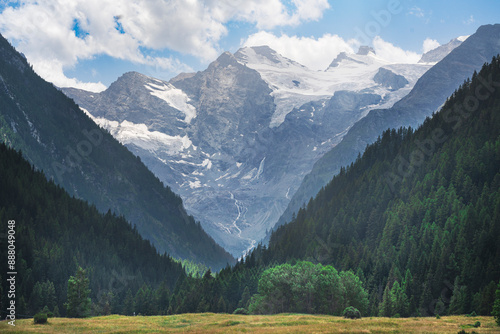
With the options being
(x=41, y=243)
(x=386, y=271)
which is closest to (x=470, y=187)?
(x=386, y=271)

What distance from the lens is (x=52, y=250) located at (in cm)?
14800

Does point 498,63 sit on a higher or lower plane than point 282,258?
higher

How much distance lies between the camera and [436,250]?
125 metres

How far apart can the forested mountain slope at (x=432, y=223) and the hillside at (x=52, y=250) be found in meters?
60.9

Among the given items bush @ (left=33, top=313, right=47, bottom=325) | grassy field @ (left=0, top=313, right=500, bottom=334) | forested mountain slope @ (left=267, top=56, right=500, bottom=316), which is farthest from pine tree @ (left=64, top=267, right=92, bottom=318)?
forested mountain slope @ (left=267, top=56, right=500, bottom=316)

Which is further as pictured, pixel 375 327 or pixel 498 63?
pixel 498 63

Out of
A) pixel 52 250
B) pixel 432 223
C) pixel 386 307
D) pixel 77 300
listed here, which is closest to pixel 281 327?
pixel 386 307

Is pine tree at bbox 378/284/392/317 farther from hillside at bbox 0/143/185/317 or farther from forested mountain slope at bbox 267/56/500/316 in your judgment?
hillside at bbox 0/143/185/317

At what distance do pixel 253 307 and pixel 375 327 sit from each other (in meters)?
51.3

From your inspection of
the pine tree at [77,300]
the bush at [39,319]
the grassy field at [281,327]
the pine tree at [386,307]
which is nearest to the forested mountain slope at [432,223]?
the pine tree at [386,307]

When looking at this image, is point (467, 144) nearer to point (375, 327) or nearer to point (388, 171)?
point (388, 171)

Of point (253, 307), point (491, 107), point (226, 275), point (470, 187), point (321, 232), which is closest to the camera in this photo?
point (253, 307)

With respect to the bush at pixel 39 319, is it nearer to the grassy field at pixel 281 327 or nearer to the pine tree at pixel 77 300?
the grassy field at pixel 281 327

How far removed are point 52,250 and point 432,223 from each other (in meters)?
117
